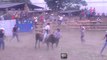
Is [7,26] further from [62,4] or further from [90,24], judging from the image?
[62,4]

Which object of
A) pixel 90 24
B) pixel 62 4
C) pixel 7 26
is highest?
pixel 62 4

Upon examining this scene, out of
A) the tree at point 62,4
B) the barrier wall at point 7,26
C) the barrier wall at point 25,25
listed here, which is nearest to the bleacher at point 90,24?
the barrier wall at point 25,25

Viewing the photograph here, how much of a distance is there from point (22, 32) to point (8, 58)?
48.3 ft

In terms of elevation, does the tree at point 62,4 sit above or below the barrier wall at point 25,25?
above

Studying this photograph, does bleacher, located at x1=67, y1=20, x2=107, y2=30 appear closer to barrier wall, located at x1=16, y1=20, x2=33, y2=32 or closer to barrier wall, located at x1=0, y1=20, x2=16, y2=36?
barrier wall, located at x1=16, y1=20, x2=33, y2=32

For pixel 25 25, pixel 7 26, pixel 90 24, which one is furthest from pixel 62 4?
pixel 7 26

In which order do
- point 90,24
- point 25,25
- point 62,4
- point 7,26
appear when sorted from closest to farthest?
1. point 7,26
2. point 25,25
3. point 90,24
4. point 62,4

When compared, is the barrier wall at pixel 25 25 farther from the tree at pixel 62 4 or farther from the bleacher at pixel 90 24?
the tree at pixel 62 4

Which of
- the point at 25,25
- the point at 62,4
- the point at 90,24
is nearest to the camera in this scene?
the point at 25,25

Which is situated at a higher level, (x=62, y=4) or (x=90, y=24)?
(x=62, y=4)

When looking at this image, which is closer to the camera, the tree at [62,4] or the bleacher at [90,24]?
the bleacher at [90,24]

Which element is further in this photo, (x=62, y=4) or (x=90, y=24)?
(x=62, y=4)

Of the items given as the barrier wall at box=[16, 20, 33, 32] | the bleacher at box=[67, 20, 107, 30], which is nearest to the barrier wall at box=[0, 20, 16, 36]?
the barrier wall at box=[16, 20, 33, 32]

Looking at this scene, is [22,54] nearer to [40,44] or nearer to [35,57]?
[35,57]
